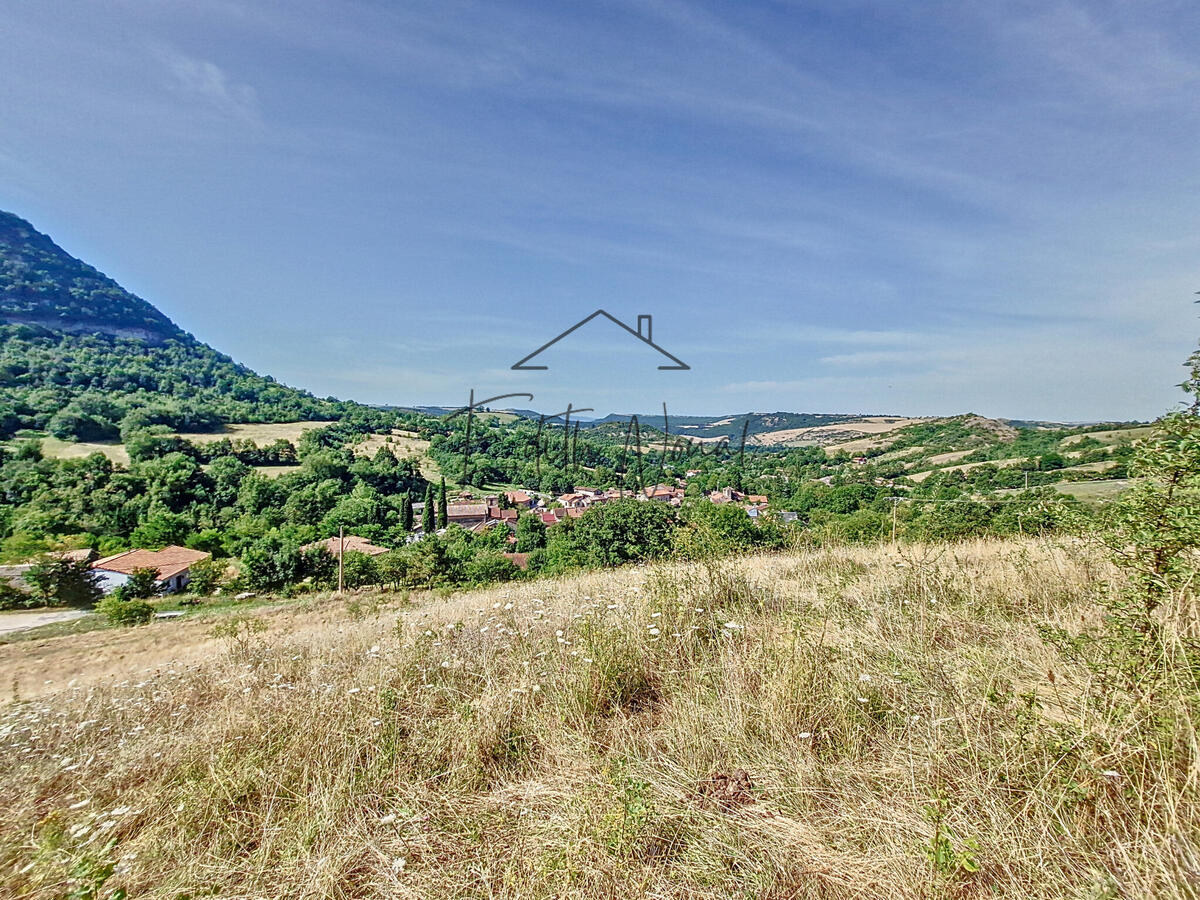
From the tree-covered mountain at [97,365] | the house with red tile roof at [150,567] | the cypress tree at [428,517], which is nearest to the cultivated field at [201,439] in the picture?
the tree-covered mountain at [97,365]

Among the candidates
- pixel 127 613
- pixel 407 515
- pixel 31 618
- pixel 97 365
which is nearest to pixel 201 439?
pixel 407 515

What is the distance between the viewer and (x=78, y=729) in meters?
3.75

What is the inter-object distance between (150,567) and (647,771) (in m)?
52.0

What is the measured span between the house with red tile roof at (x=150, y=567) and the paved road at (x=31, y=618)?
15.1ft

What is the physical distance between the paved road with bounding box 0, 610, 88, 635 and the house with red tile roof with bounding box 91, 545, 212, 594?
15.1 ft

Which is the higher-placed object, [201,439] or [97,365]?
[97,365]

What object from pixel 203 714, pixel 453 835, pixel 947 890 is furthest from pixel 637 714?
pixel 203 714

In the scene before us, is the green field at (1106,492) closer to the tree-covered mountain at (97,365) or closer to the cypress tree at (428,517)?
the cypress tree at (428,517)

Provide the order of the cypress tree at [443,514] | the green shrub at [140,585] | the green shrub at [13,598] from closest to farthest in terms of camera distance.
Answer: the green shrub at [13,598] → the green shrub at [140,585] → the cypress tree at [443,514]

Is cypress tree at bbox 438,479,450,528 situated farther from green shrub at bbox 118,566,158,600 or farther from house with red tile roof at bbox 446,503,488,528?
green shrub at bbox 118,566,158,600

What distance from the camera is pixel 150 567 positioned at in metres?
39.4

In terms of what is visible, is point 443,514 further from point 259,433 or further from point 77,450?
point 77,450

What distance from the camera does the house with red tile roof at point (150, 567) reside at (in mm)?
39094

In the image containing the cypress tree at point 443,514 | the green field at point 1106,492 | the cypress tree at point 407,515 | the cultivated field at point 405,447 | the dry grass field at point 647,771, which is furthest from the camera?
the cultivated field at point 405,447
